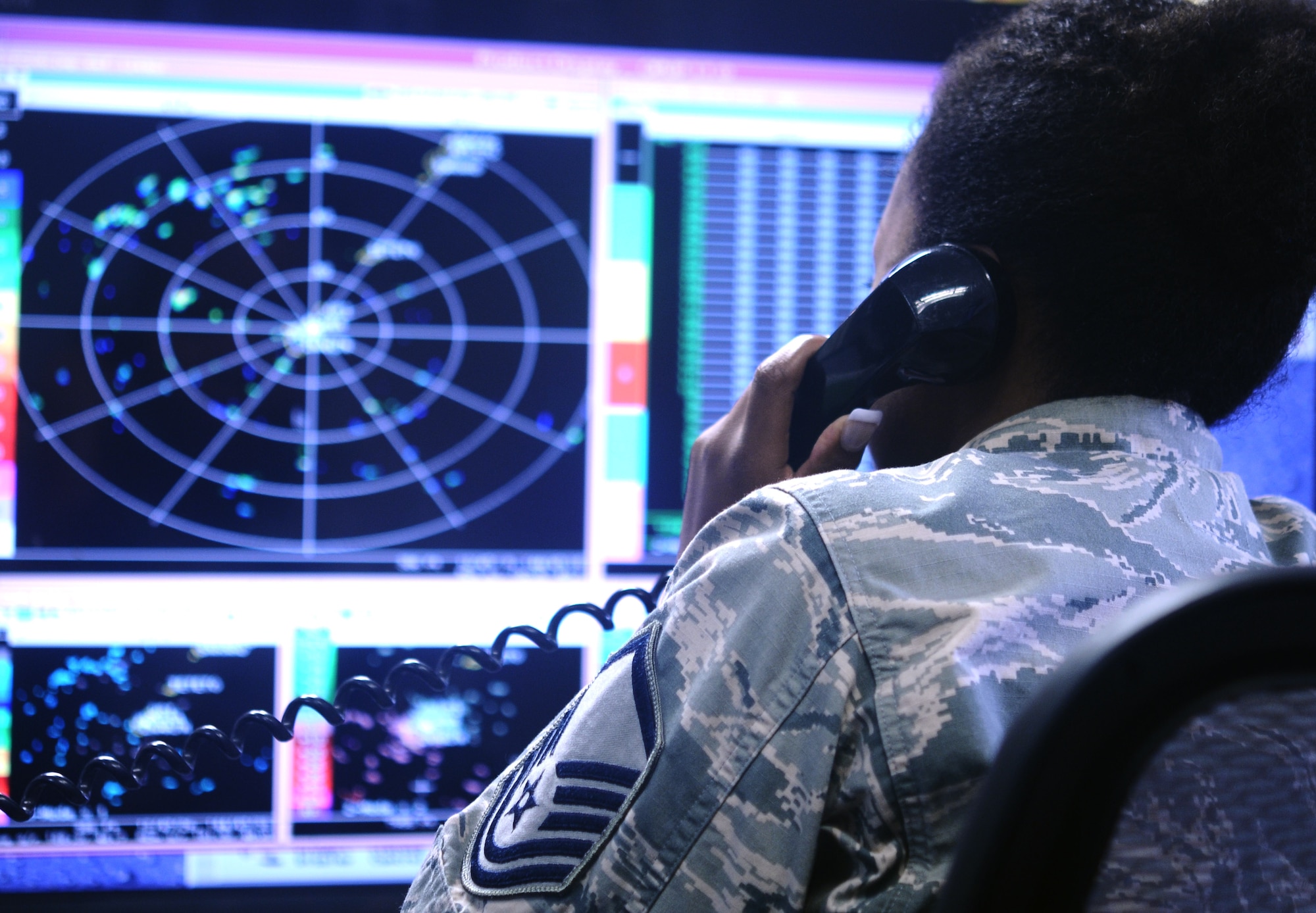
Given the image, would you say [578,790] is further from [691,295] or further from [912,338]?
[691,295]

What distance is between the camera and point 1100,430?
1.53 ft

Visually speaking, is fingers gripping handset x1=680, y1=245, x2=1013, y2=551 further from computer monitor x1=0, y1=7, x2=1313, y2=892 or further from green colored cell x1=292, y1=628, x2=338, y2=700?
green colored cell x1=292, y1=628, x2=338, y2=700

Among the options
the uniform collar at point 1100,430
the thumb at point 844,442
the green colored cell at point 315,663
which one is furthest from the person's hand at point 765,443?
the green colored cell at point 315,663

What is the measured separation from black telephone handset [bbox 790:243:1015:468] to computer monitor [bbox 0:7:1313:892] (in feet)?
0.51

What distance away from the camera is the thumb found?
58 centimetres

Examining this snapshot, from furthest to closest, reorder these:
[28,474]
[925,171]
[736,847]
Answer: [28,474] → [925,171] → [736,847]

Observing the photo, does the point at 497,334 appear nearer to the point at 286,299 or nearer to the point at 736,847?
the point at 286,299

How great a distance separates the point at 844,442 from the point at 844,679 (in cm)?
Result: 24

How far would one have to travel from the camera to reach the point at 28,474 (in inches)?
25.8

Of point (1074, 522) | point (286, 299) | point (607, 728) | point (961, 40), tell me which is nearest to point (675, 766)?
point (607, 728)

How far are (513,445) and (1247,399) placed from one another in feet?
1.59

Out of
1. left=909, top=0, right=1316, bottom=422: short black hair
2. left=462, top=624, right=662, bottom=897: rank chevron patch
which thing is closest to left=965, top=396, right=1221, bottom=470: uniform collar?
left=909, top=0, right=1316, bottom=422: short black hair

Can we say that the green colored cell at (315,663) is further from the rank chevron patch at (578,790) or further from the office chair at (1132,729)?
the office chair at (1132,729)

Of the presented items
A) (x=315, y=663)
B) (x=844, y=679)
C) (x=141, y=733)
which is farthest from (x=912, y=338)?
(x=141, y=733)
